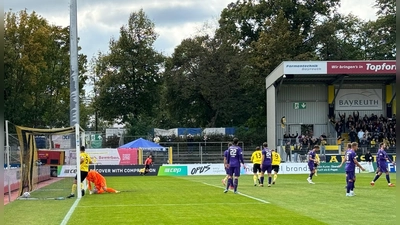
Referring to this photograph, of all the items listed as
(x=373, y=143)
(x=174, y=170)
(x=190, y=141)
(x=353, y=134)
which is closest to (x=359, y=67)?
(x=353, y=134)

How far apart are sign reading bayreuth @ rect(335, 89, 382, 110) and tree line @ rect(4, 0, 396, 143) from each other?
9004mm

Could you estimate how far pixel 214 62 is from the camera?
7006cm

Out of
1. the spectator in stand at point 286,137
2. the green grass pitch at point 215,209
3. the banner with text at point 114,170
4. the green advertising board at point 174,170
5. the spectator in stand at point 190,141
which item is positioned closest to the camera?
the green grass pitch at point 215,209

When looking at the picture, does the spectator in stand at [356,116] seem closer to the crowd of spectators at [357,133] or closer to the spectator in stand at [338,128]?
the crowd of spectators at [357,133]

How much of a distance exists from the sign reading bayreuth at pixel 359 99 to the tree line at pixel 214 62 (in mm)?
9004

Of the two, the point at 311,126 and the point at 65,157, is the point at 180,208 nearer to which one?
the point at 65,157

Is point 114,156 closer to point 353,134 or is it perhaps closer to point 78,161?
point 353,134

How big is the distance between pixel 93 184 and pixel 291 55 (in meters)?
43.4

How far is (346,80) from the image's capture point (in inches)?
2242

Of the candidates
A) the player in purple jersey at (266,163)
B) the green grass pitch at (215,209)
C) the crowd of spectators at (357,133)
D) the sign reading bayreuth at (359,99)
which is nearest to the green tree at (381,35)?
the sign reading bayreuth at (359,99)

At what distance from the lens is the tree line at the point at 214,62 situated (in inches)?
2606

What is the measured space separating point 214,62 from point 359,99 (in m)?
19.6

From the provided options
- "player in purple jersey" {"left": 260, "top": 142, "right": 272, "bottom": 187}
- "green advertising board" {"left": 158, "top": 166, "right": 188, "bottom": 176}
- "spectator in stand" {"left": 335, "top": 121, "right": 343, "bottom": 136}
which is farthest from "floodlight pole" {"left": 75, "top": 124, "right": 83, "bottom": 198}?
"spectator in stand" {"left": 335, "top": 121, "right": 343, "bottom": 136}

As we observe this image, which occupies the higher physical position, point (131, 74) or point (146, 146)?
point (131, 74)
